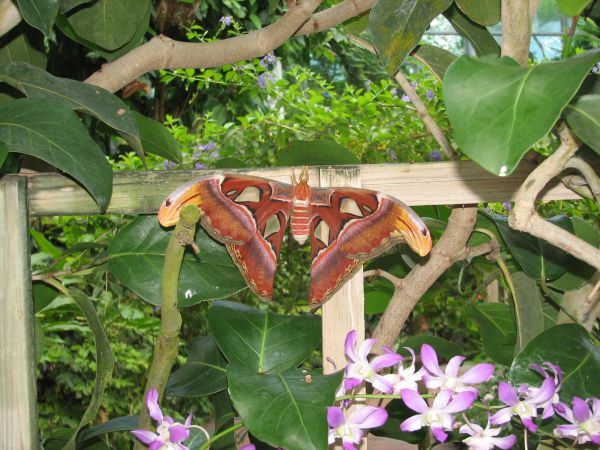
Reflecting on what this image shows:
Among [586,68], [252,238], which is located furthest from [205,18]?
[586,68]

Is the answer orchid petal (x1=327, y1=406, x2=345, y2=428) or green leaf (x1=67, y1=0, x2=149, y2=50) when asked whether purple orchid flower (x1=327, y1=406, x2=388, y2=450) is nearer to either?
orchid petal (x1=327, y1=406, x2=345, y2=428)

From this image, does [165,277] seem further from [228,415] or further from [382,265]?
[382,265]

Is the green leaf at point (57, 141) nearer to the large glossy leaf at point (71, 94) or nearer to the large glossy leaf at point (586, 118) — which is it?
the large glossy leaf at point (71, 94)

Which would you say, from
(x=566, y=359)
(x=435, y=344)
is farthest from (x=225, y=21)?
(x=566, y=359)

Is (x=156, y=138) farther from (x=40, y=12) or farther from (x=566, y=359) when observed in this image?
(x=566, y=359)

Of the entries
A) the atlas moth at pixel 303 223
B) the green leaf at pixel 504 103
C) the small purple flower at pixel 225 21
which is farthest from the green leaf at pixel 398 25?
the small purple flower at pixel 225 21
